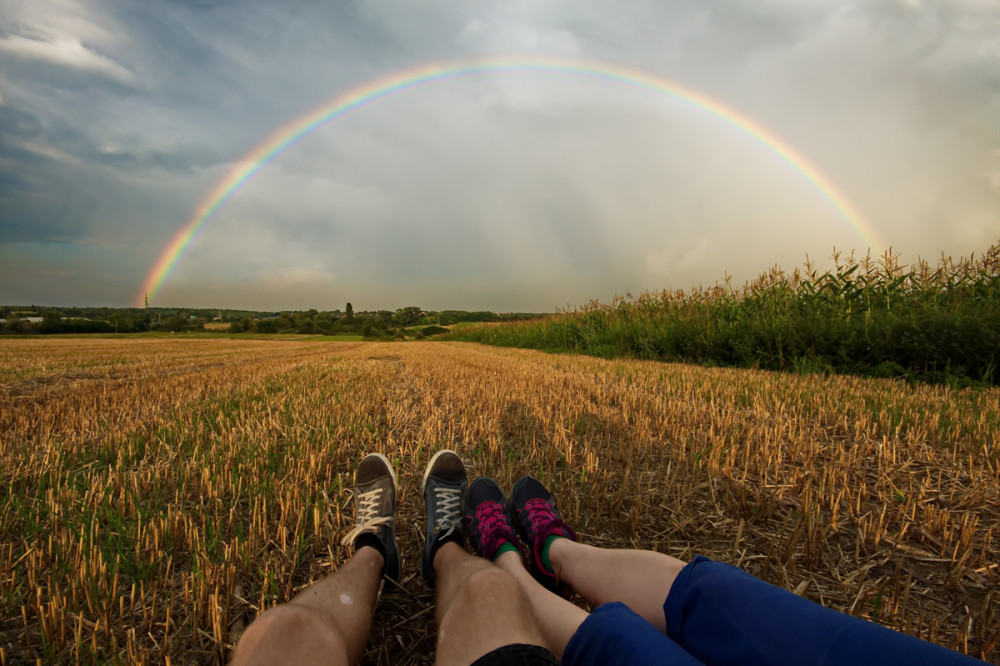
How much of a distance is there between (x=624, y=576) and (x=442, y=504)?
1002mm

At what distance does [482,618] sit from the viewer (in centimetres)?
110

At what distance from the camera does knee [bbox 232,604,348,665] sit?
38.7 inches

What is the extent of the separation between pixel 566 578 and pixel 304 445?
2.02 meters

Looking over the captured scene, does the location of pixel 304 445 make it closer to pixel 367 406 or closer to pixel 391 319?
pixel 367 406

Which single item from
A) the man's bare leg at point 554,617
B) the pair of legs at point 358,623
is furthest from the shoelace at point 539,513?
the pair of legs at point 358,623

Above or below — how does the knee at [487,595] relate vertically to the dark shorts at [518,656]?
above

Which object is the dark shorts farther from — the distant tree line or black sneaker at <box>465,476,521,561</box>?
the distant tree line

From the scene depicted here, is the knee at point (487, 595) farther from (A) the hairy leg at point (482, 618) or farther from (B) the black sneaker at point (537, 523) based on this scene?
(B) the black sneaker at point (537, 523)

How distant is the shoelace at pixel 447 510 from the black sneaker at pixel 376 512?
0.22 metres

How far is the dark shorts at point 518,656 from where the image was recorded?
0.99 metres

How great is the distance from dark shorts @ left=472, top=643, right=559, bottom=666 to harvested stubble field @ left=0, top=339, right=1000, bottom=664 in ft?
1.39

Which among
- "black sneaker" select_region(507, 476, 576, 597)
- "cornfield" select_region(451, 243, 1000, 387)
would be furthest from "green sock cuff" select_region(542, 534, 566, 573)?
"cornfield" select_region(451, 243, 1000, 387)

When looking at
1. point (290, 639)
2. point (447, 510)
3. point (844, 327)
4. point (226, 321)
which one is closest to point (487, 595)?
point (290, 639)

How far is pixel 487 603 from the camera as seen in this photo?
1.14 metres
